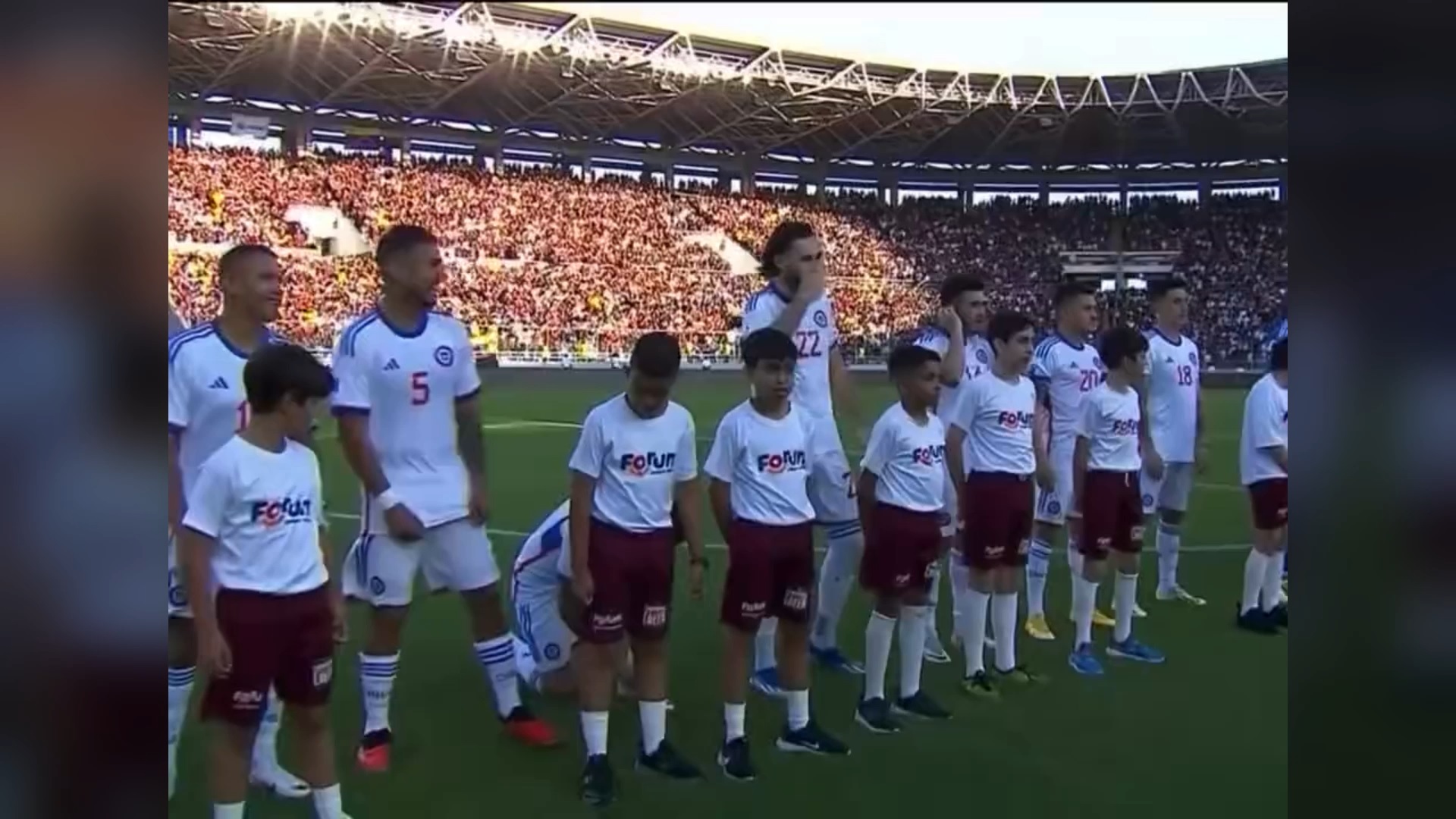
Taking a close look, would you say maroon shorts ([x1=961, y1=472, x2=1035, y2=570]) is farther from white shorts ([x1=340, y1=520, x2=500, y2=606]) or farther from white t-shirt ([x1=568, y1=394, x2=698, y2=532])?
white shorts ([x1=340, y1=520, x2=500, y2=606])

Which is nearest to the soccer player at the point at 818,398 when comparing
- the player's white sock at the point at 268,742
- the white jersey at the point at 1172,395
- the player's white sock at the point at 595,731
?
the player's white sock at the point at 595,731

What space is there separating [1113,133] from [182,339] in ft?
24.1

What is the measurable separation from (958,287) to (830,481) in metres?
1.21

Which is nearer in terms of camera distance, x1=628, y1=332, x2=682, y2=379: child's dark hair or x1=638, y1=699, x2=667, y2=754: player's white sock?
x1=628, y1=332, x2=682, y2=379: child's dark hair

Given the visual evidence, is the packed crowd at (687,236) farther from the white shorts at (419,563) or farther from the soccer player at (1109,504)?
the white shorts at (419,563)

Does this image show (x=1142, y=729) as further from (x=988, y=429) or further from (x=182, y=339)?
(x=182, y=339)

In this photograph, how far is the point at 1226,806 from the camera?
3.84 metres

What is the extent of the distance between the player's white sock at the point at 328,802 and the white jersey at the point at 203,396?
3.20ft

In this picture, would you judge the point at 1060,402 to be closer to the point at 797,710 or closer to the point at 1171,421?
the point at 1171,421

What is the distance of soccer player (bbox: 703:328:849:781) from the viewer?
4047mm

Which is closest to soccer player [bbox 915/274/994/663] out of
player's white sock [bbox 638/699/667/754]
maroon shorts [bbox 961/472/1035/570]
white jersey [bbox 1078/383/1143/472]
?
maroon shorts [bbox 961/472/1035/570]

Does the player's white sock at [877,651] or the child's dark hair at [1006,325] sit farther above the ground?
the child's dark hair at [1006,325]

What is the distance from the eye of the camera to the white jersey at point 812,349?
480 cm

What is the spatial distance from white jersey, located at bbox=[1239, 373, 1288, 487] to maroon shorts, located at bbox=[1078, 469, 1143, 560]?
0.85 metres
